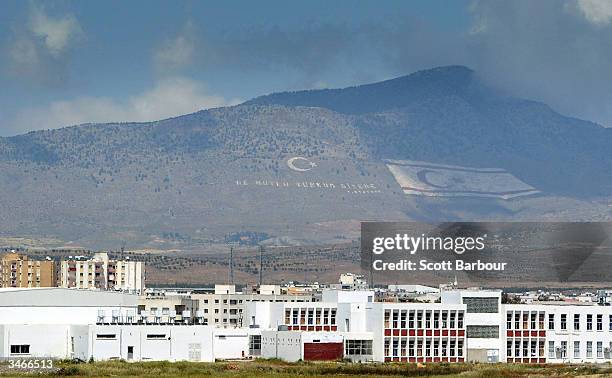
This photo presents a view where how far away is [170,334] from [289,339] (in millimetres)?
7648

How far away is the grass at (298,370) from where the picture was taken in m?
86.5

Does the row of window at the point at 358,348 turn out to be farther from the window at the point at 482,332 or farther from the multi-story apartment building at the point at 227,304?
the multi-story apartment building at the point at 227,304

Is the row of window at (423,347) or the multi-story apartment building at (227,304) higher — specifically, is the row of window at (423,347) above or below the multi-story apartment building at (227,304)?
below

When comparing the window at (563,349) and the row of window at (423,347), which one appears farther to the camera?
the window at (563,349)

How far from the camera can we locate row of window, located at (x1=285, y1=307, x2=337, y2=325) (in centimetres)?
11206

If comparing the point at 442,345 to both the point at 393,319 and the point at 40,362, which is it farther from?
the point at 40,362

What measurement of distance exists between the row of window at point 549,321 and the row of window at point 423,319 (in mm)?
3375

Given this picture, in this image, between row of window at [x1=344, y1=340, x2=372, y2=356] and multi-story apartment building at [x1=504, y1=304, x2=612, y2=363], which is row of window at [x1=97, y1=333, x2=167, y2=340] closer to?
row of window at [x1=344, y1=340, x2=372, y2=356]

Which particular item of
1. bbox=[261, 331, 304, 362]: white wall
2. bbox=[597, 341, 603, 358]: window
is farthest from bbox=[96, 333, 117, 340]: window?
bbox=[597, 341, 603, 358]: window

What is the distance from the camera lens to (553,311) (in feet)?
350

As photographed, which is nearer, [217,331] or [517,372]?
[517,372]

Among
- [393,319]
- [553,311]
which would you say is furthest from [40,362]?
[553,311]

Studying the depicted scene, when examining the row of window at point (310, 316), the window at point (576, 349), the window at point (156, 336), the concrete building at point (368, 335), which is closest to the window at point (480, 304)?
the concrete building at point (368, 335)

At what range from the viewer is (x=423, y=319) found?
105375 mm
